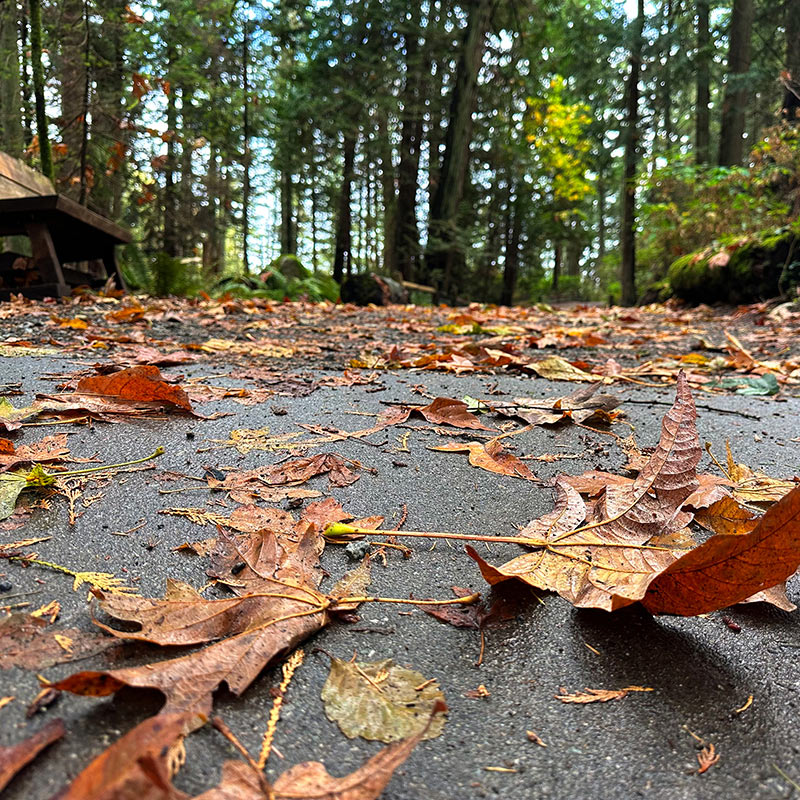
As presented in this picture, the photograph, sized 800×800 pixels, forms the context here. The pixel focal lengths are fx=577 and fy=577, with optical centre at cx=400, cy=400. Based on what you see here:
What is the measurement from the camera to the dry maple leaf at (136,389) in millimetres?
1656

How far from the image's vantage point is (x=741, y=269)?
23.8 feet

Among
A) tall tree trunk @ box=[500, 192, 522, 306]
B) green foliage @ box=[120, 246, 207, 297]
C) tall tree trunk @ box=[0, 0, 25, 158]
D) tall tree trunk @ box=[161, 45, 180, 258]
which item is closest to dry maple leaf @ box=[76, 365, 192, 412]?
green foliage @ box=[120, 246, 207, 297]

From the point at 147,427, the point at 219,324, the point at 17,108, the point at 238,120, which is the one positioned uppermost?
the point at 238,120

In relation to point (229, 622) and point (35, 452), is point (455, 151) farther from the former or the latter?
point (229, 622)

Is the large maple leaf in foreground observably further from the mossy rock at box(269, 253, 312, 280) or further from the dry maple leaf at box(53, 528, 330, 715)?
the mossy rock at box(269, 253, 312, 280)

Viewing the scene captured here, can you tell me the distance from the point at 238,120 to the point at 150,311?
355 inches

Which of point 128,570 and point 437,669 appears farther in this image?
point 128,570

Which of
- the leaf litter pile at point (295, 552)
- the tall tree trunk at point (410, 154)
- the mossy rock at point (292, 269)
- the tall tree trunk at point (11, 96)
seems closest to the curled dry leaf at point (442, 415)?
the leaf litter pile at point (295, 552)

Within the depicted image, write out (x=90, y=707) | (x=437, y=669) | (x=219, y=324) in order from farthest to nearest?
(x=219, y=324) < (x=437, y=669) < (x=90, y=707)

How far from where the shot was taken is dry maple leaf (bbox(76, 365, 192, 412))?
1.66 m

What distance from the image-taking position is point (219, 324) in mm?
4227

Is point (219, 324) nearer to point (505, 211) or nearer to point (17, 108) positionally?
point (17, 108)

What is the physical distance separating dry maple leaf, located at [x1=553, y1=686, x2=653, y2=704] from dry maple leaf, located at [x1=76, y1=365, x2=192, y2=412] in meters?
1.30

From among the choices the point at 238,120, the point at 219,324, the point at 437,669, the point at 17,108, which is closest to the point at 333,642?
the point at 437,669
